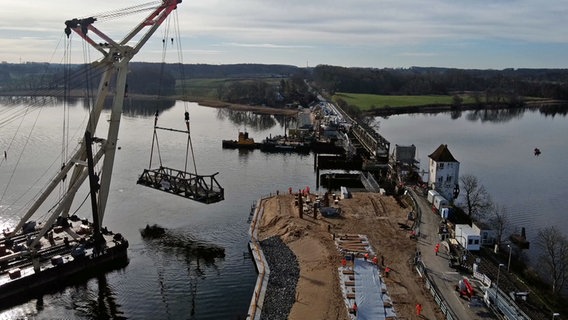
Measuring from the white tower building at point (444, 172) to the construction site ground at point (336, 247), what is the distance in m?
4.36

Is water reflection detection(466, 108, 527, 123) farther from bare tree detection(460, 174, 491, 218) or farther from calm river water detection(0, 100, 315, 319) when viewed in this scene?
bare tree detection(460, 174, 491, 218)

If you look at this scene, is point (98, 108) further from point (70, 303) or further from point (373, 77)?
point (373, 77)

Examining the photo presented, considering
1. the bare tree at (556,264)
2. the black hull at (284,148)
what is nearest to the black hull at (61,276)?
the bare tree at (556,264)

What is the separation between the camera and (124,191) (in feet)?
139

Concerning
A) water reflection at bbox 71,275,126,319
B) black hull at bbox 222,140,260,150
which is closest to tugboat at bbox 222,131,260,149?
black hull at bbox 222,140,260,150

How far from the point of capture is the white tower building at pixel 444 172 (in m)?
39.6

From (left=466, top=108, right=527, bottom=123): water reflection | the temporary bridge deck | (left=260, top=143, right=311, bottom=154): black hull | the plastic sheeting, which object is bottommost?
the plastic sheeting

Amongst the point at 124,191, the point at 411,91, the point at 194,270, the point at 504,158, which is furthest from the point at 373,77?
the point at 194,270

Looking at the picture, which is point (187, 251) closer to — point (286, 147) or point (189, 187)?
point (189, 187)

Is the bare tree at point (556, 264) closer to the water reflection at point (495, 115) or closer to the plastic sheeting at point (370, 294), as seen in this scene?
the plastic sheeting at point (370, 294)

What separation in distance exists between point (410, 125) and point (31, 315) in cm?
8239

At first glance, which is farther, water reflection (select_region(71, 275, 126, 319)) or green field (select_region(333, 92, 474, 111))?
green field (select_region(333, 92, 474, 111))

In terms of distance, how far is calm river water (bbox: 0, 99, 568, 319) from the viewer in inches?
977

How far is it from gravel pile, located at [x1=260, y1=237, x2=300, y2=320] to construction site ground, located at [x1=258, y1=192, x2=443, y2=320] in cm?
35
